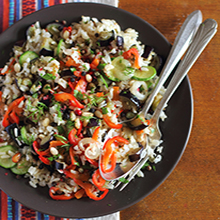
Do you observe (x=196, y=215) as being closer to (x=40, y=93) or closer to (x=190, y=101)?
(x=190, y=101)

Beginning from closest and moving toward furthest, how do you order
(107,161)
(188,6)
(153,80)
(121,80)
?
(107,161)
(121,80)
(153,80)
(188,6)

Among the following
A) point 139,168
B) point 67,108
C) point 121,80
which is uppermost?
point 121,80

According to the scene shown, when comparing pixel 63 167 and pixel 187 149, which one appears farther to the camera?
pixel 187 149

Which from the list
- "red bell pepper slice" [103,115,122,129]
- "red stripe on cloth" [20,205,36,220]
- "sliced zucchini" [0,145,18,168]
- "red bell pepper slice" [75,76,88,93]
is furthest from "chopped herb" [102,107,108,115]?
"red stripe on cloth" [20,205,36,220]

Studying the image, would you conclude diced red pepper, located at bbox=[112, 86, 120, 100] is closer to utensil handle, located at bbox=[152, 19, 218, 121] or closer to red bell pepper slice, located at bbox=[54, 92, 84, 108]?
red bell pepper slice, located at bbox=[54, 92, 84, 108]

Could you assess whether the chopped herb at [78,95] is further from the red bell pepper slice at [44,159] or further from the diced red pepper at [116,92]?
the red bell pepper slice at [44,159]

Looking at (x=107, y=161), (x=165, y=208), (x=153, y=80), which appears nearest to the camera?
(x=107, y=161)

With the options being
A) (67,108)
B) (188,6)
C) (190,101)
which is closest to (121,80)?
(67,108)

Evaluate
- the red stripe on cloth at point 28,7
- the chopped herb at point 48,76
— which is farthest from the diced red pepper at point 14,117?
the red stripe on cloth at point 28,7

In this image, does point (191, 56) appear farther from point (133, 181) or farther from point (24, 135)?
point (24, 135)
